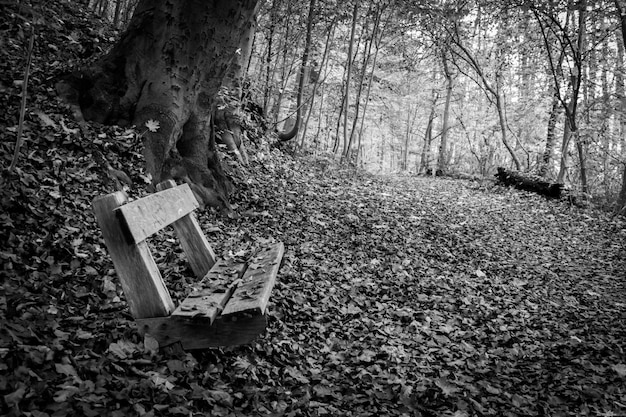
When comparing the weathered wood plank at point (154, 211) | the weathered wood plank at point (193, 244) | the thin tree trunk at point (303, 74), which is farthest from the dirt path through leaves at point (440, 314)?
the thin tree trunk at point (303, 74)

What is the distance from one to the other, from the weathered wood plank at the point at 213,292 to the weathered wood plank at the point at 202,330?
0.05 meters

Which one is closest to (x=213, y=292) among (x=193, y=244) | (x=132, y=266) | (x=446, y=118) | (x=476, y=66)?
(x=132, y=266)

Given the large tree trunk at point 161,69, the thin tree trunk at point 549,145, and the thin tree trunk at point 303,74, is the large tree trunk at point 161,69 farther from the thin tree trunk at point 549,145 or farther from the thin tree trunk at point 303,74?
the thin tree trunk at point 549,145

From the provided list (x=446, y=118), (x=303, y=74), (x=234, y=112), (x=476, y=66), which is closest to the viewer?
(x=234, y=112)

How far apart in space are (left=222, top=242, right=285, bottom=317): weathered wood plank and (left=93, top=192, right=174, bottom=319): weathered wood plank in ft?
1.39

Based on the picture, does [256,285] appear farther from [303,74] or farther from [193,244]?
[303,74]

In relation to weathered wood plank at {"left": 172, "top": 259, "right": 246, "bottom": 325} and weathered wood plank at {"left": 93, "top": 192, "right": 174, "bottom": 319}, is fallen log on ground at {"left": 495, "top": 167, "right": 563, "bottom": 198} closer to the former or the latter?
weathered wood plank at {"left": 172, "top": 259, "right": 246, "bottom": 325}

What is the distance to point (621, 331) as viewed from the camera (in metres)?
4.00

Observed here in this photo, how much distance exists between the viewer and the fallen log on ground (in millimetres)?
12070

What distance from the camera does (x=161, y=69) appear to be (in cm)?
498

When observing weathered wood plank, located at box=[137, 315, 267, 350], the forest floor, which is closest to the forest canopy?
the forest floor

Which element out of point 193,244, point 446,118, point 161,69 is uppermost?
point 446,118

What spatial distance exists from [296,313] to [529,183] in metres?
11.9

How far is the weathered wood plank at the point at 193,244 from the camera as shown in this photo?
3.43 metres
